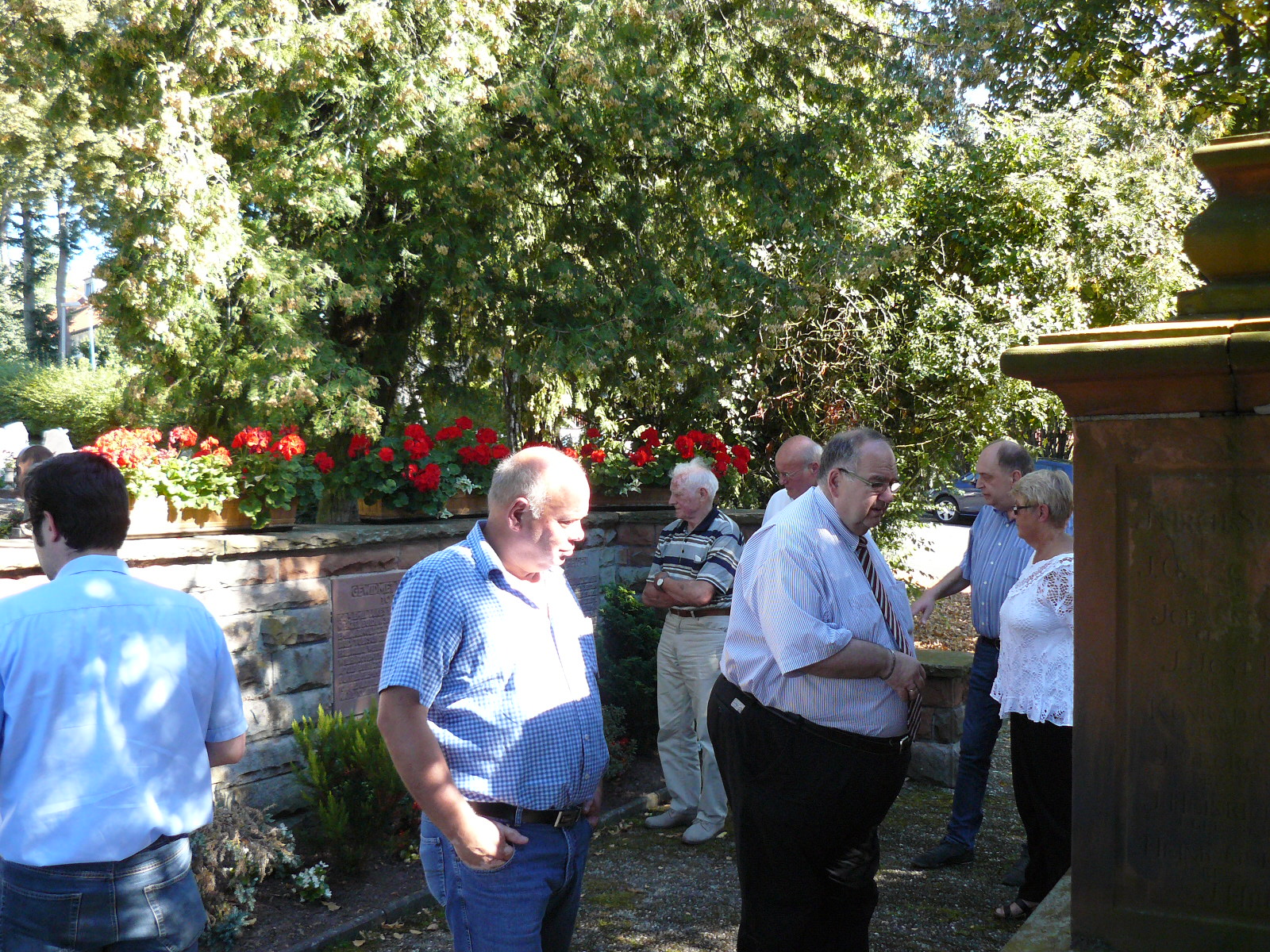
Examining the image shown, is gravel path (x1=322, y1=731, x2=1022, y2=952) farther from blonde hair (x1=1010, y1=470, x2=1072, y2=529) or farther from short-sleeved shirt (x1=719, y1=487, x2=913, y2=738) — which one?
blonde hair (x1=1010, y1=470, x2=1072, y2=529)

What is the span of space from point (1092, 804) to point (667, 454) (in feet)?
19.0

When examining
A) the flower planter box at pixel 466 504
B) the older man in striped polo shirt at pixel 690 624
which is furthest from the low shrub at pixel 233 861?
A: the flower planter box at pixel 466 504

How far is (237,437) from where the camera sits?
16.9 feet

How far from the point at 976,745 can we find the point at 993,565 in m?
0.82

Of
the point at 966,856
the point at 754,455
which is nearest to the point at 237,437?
the point at 966,856

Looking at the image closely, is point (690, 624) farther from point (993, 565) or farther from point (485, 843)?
point (485, 843)

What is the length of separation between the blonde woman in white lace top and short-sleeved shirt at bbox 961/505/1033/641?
758mm

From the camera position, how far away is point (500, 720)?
2400 millimetres

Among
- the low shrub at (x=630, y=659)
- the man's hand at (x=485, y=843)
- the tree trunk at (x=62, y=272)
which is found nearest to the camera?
the man's hand at (x=485, y=843)

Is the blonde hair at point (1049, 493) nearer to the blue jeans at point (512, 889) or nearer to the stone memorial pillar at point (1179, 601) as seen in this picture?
the stone memorial pillar at point (1179, 601)

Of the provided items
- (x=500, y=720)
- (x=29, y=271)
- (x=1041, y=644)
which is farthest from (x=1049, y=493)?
(x=29, y=271)

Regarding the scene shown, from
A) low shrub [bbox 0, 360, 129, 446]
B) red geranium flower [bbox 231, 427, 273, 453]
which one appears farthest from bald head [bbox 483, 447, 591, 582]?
low shrub [bbox 0, 360, 129, 446]

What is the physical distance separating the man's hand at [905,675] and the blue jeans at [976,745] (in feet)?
6.35

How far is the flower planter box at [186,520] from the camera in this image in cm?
464
